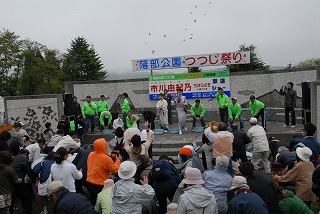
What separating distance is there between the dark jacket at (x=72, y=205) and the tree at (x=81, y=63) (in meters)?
40.3

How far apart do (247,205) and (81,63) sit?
42.7 m

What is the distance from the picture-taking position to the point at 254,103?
1202cm

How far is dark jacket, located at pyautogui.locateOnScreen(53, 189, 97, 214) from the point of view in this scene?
13.0 feet

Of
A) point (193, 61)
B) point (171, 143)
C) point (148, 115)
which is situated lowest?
point (171, 143)

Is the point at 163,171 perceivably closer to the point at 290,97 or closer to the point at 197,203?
the point at 197,203

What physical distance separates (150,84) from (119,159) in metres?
10.4

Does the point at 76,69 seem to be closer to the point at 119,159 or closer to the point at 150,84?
the point at 150,84

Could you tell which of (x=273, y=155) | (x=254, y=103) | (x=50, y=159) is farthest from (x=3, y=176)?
(x=254, y=103)

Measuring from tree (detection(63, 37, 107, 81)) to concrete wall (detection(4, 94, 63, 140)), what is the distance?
98.9 ft

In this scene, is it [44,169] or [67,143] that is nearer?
[44,169]

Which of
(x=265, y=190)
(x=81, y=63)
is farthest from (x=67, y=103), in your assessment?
(x=81, y=63)

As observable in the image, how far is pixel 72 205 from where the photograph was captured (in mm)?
3975

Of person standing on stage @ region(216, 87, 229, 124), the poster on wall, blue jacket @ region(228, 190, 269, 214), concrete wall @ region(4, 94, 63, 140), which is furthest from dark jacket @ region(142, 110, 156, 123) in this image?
blue jacket @ region(228, 190, 269, 214)

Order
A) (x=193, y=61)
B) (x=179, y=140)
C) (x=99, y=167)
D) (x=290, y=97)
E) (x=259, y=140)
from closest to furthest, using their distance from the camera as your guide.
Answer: (x=99, y=167)
(x=259, y=140)
(x=179, y=140)
(x=290, y=97)
(x=193, y=61)
